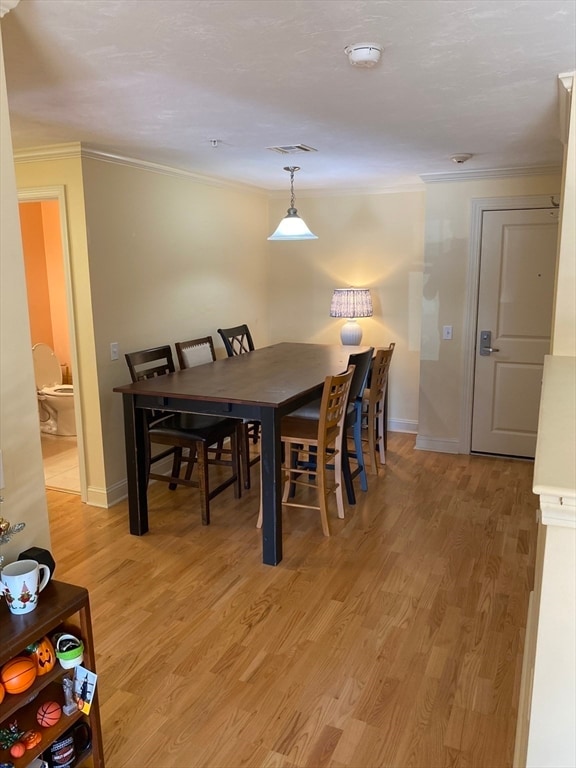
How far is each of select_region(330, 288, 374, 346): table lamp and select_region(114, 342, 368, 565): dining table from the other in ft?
4.35

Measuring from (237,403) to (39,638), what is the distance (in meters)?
1.73

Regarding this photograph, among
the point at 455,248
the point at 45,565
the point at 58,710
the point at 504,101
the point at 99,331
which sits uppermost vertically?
the point at 504,101

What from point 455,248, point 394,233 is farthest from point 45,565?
point 394,233

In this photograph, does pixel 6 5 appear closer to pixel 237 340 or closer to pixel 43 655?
pixel 43 655

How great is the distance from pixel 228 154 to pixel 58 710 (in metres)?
3.23

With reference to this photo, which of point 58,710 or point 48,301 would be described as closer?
point 58,710

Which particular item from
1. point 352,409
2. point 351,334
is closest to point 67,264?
point 352,409

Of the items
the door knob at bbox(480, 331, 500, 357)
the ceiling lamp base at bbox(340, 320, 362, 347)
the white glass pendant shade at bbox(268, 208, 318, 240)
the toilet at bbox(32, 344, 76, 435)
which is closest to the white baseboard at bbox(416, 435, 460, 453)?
the door knob at bbox(480, 331, 500, 357)

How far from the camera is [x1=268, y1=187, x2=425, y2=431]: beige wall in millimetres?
5348

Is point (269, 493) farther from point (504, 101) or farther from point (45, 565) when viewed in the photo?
point (504, 101)

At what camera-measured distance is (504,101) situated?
2549mm

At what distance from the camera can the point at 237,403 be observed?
3074 millimetres

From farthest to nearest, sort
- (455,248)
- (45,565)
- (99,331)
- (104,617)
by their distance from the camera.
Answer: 1. (455,248)
2. (99,331)
3. (104,617)
4. (45,565)

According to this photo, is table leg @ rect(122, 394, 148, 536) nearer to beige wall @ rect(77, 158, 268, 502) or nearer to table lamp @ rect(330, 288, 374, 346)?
beige wall @ rect(77, 158, 268, 502)
